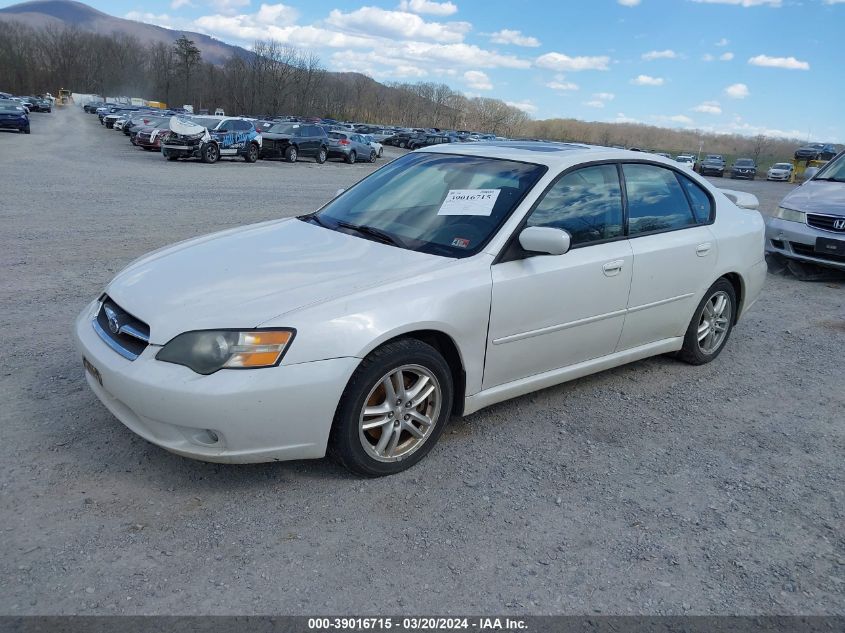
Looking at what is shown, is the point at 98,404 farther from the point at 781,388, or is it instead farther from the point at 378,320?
the point at 781,388

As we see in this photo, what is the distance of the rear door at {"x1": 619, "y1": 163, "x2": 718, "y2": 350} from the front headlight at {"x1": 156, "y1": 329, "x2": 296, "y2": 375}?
7.71ft

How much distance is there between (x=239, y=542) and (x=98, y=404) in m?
1.60

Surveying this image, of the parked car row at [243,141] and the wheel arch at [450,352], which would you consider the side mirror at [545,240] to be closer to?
the wheel arch at [450,352]

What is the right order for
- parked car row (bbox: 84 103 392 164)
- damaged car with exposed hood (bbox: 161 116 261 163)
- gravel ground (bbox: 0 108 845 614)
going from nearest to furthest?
gravel ground (bbox: 0 108 845 614) < damaged car with exposed hood (bbox: 161 116 261 163) < parked car row (bbox: 84 103 392 164)

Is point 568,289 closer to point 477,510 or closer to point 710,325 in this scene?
point 477,510

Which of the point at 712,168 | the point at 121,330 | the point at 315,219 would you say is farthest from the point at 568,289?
the point at 712,168

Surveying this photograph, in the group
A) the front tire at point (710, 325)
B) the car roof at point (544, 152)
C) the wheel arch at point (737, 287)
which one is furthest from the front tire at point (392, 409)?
the wheel arch at point (737, 287)

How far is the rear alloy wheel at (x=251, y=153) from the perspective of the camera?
26.0m

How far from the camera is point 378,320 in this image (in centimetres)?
308

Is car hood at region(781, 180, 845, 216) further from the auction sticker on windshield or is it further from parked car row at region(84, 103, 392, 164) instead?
parked car row at region(84, 103, 392, 164)

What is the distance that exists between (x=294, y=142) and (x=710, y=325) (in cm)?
2533

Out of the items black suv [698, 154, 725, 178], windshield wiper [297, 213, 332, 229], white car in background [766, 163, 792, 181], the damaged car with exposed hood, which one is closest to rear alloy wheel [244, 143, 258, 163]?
the damaged car with exposed hood

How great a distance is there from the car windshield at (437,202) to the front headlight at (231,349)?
1064 millimetres

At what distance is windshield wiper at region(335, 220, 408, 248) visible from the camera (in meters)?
3.75
